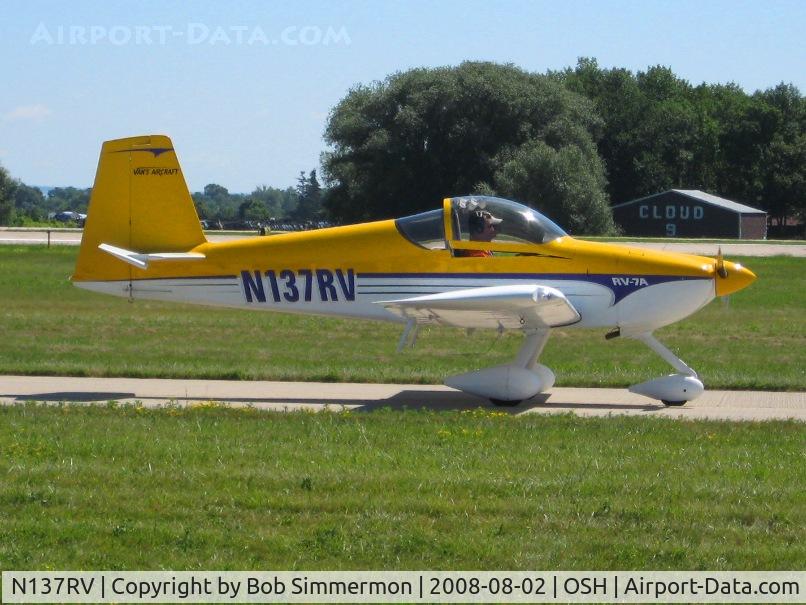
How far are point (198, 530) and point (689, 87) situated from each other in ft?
360

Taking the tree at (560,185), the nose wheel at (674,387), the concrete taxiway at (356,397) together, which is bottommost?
the concrete taxiway at (356,397)

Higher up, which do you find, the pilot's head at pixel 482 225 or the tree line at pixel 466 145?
the tree line at pixel 466 145

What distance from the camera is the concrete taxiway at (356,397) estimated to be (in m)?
12.0

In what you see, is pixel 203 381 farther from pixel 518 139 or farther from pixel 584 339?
pixel 518 139

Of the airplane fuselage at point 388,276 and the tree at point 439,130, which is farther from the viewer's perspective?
the tree at point 439,130

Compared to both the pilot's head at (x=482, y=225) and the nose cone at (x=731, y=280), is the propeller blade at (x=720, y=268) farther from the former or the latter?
the pilot's head at (x=482, y=225)

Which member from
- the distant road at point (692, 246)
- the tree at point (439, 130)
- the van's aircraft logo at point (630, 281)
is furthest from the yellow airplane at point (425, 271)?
the tree at point (439, 130)

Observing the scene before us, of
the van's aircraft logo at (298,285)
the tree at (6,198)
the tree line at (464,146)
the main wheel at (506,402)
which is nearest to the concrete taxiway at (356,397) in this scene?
the main wheel at (506,402)

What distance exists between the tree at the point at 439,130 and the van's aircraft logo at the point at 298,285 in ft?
165

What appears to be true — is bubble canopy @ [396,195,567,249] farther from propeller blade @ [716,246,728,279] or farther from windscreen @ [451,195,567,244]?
propeller blade @ [716,246,728,279]

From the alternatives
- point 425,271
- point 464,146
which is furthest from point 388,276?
point 464,146

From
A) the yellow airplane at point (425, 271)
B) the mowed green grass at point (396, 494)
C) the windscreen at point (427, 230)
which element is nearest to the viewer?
the mowed green grass at point (396, 494)

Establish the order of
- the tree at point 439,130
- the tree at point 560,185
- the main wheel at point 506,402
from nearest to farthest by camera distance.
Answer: the main wheel at point 506,402 → the tree at point 560,185 → the tree at point 439,130

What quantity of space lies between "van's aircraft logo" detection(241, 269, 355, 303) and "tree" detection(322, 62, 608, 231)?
1975 inches
